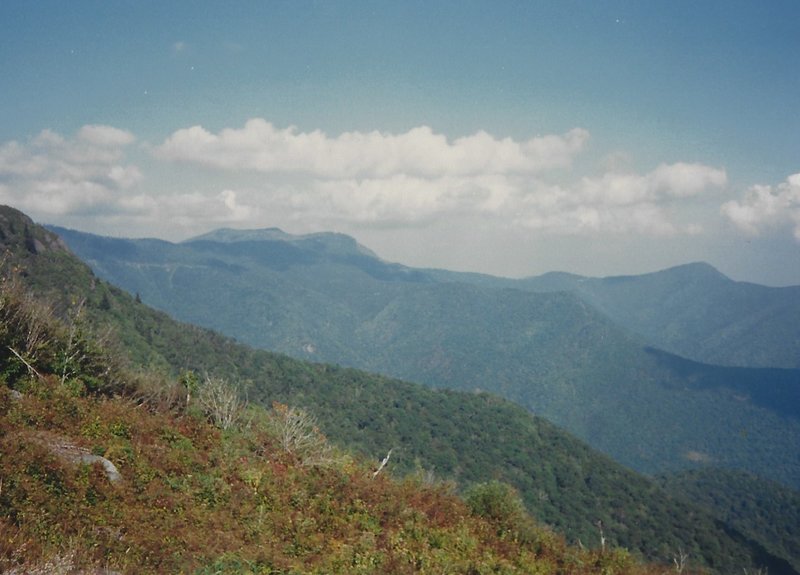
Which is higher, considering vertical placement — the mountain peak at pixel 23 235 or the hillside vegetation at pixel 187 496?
the mountain peak at pixel 23 235

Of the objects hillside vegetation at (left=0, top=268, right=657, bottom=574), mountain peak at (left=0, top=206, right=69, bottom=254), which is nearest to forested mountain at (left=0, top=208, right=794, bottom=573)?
mountain peak at (left=0, top=206, right=69, bottom=254)

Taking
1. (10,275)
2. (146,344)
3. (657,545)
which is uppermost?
(10,275)

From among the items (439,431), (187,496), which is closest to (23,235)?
(439,431)

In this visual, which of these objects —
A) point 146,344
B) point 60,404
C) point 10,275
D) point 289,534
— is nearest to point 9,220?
point 146,344

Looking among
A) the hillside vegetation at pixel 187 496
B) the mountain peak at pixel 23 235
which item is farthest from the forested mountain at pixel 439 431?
the hillside vegetation at pixel 187 496

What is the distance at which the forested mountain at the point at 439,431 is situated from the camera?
123188 millimetres

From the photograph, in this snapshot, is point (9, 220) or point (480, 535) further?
point (9, 220)

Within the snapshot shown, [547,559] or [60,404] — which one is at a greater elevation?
[60,404]

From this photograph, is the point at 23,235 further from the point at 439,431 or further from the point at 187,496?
the point at 187,496

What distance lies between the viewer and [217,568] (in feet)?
43.6

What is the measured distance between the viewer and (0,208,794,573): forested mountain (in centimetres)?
12319

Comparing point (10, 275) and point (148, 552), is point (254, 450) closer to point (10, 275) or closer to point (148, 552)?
point (148, 552)

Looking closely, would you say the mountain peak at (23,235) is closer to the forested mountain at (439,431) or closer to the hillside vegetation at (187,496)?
the forested mountain at (439,431)

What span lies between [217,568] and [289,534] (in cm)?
381
